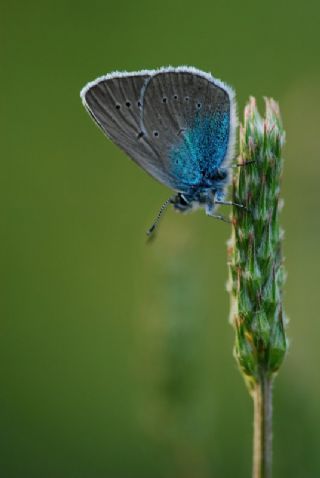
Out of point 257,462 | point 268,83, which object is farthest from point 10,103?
point 257,462

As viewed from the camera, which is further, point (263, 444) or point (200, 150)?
A: point (200, 150)

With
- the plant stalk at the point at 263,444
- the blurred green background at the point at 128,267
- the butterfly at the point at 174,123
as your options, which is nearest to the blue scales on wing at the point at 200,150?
the butterfly at the point at 174,123

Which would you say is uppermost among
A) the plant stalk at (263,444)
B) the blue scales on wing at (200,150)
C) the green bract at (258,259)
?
the blue scales on wing at (200,150)

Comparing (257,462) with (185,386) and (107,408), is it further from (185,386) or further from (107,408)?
(107,408)

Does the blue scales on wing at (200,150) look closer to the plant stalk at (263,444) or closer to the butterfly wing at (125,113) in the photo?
the butterfly wing at (125,113)

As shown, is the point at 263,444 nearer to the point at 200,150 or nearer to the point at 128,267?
the point at 200,150

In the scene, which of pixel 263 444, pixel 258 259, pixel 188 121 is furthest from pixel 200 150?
pixel 263 444
